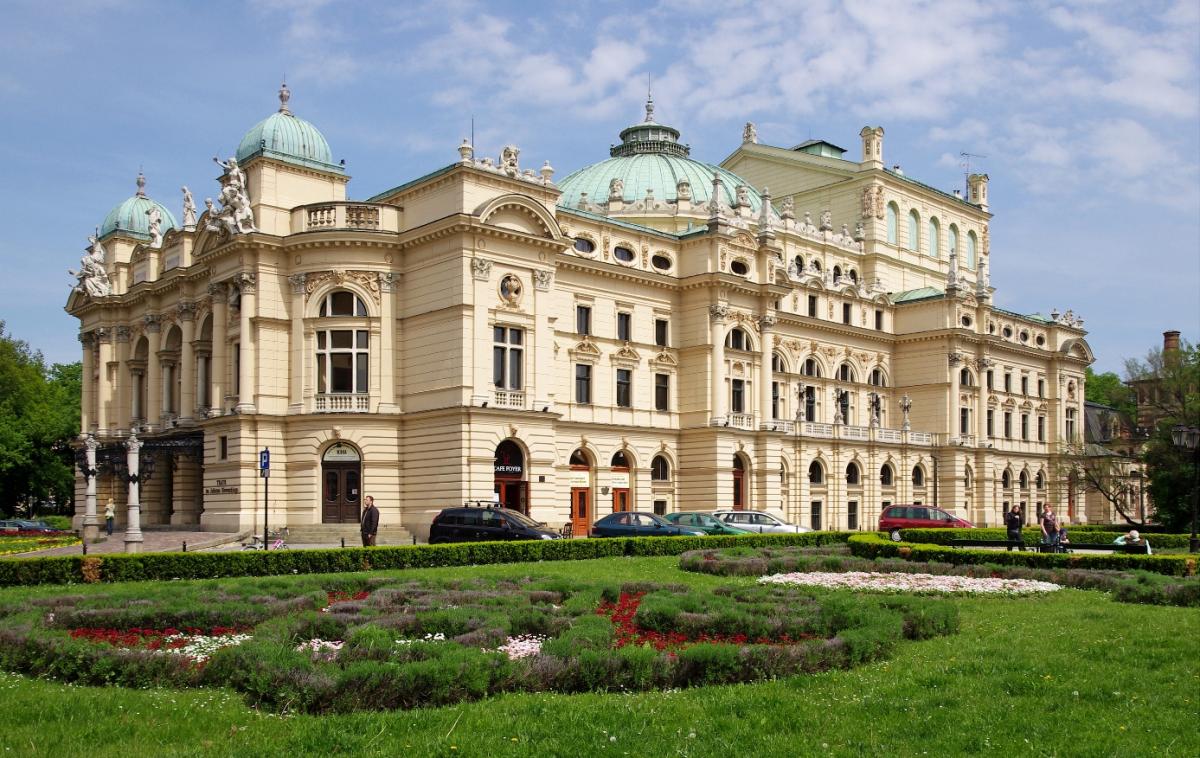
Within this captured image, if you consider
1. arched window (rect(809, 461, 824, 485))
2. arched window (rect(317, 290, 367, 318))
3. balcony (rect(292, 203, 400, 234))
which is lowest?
arched window (rect(809, 461, 824, 485))

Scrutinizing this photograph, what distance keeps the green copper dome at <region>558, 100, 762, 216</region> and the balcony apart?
19587mm

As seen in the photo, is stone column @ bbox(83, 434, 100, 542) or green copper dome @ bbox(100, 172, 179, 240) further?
green copper dome @ bbox(100, 172, 179, 240)

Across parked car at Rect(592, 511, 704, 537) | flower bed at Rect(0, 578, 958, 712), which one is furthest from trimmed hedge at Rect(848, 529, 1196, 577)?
flower bed at Rect(0, 578, 958, 712)

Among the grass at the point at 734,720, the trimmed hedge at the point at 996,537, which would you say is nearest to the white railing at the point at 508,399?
the trimmed hedge at the point at 996,537

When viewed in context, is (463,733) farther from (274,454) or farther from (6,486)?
(6,486)

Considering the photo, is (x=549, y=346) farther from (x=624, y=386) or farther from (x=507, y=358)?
(x=624, y=386)

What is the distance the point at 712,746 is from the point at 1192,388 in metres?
65.0

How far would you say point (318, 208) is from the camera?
51.7m

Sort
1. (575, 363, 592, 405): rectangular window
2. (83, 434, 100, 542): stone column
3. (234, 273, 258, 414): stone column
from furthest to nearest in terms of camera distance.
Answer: (575, 363, 592, 405): rectangular window
(234, 273, 258, 414): stone column
(83, 434, 100, 542): stone column

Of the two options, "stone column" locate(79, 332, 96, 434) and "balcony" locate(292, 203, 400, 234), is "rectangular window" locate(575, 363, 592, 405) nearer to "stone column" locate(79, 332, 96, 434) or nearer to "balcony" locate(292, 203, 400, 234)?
"balcony" locate(292, 203, 400, 234)

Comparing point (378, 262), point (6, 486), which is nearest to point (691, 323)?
point (378, 262)

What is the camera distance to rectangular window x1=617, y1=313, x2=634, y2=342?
196ft

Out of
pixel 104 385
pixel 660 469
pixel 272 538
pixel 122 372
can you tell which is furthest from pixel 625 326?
pixel 104 385

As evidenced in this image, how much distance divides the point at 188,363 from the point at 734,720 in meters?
51.0
